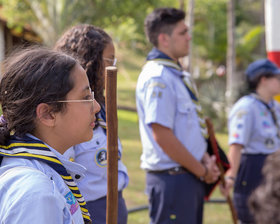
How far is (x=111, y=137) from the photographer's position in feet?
5.82

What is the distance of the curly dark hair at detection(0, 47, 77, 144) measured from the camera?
1.59 metres

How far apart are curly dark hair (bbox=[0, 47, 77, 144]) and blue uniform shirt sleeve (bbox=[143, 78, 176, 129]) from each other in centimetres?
152

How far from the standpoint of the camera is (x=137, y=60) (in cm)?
2848

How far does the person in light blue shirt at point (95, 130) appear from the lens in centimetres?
237

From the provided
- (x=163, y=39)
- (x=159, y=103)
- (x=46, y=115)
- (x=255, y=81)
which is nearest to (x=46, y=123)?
(x=46, y=115)

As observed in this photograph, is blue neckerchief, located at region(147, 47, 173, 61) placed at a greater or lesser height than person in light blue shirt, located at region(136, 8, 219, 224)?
greater

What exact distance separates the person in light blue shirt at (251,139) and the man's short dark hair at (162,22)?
3.25 ft

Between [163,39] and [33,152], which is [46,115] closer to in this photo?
[33,152]

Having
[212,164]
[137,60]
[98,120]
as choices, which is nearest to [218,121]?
[212,164]

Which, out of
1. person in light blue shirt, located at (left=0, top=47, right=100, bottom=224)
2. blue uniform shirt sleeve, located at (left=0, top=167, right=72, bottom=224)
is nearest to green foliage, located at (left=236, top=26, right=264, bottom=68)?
person in light blue shirt, located at (left=0, top=47, right=100, bottom=224)

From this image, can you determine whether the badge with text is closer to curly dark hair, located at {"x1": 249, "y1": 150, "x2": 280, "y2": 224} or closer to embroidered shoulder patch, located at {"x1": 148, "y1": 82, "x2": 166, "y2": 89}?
embroidered shoulder patch, located at {"x1": 148, "y1": 82, "x2": 166, "y2": 89}

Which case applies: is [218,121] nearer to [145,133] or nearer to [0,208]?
[145,133]

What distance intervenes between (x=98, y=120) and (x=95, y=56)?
34cm

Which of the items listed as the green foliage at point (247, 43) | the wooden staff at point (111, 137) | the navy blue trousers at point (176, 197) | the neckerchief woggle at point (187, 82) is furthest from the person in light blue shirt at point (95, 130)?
the green foliage at point (247, 43)
